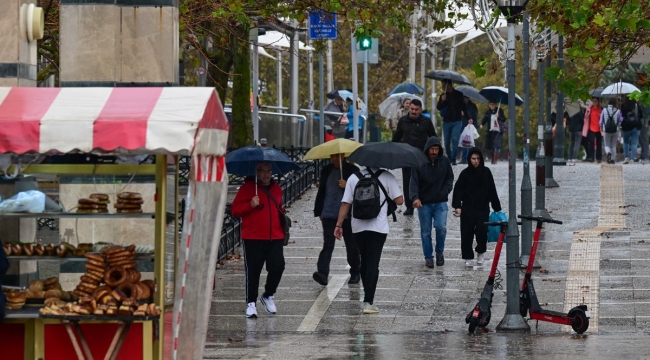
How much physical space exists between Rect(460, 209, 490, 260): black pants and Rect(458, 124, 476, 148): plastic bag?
34.9ft

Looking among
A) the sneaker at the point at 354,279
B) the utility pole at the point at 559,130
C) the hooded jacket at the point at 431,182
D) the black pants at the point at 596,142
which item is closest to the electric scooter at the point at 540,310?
the sneaker at the point at 354,279

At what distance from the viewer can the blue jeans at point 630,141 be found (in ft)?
106

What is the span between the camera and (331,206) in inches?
634

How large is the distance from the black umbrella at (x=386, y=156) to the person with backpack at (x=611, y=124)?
1627 cm

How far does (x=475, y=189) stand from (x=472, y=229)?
536mm

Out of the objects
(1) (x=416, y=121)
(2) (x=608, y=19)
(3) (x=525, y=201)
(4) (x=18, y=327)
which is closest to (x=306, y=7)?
(1) (x=416, y=121)

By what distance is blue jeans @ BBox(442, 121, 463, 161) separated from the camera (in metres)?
27.9

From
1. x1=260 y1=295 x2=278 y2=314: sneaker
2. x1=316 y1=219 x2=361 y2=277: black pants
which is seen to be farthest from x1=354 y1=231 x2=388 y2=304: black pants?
x1=316 y1=219 x2=361 y2=277: black pants

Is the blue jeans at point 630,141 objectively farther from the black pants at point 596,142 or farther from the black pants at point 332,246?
the black pants at point 332,246

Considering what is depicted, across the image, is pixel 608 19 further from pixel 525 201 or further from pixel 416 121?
pixel 416 121

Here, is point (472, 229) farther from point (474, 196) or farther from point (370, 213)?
point (370, 213)

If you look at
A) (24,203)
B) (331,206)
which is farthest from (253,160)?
(24,203)

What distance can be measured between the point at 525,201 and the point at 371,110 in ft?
178

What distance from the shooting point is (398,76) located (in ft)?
220
